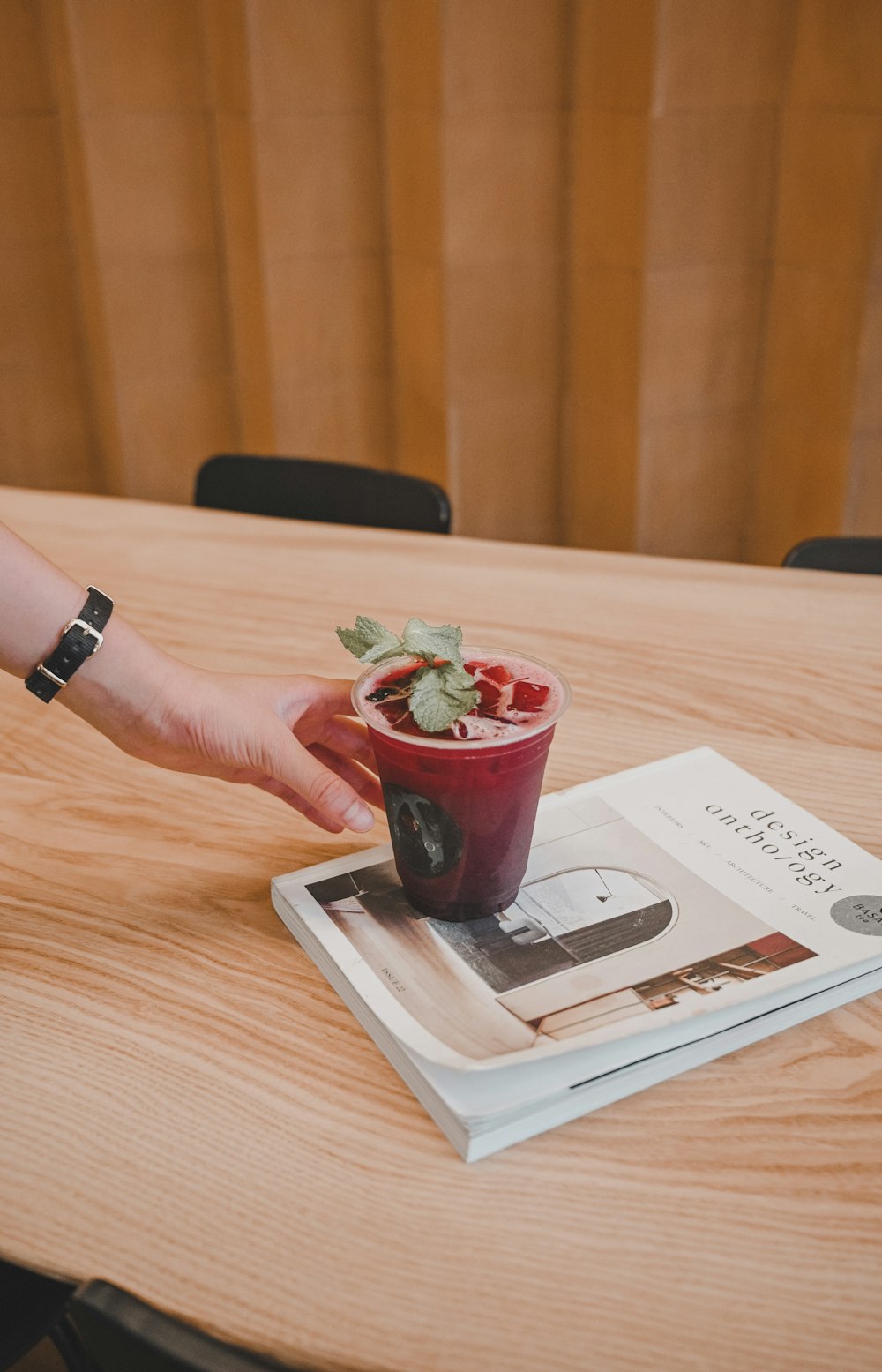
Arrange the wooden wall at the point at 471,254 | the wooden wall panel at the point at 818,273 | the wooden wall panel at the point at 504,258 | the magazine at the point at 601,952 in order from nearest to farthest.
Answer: the magazine at the point at 601,952 → the wooden wall panel at the point at 818,273 → the wooden wall at the point at 471,254 → the wooden wall panel at the point at 504,258

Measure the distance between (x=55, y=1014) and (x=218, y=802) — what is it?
0.26 meters

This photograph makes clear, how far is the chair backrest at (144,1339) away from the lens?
41cm

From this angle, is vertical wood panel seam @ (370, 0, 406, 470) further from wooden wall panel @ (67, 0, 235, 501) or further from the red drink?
the red drink

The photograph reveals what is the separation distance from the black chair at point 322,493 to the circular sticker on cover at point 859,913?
1.01 meters

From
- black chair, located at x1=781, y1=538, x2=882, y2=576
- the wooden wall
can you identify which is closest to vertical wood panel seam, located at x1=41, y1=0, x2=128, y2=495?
the wooden wall

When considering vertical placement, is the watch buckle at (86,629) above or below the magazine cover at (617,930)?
above

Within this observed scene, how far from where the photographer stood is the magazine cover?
2.13 ft

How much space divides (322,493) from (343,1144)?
4.22 feet

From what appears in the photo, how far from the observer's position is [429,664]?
2.35ft

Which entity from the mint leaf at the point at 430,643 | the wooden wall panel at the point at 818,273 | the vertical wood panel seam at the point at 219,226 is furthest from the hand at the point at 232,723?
the vertical wood panel seam at the point at 219,226

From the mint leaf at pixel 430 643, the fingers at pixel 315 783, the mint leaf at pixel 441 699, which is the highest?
the mint leaf at pixel 430 643

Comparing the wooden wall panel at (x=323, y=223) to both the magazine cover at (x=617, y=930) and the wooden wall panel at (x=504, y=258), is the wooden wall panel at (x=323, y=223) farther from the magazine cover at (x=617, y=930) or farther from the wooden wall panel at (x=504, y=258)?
the magazine cover at (x=617, y=930)

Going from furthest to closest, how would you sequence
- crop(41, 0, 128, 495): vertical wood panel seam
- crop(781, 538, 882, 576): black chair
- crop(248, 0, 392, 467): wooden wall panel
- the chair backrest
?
crop(41, 0, 128, 495): vertical wood panel seam, crop(248, 0, 392, 467): wooden wall panel, crop(781, 538, 882, 576): black chair, the chair backrest

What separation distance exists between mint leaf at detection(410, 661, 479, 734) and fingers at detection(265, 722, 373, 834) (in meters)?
0.12
